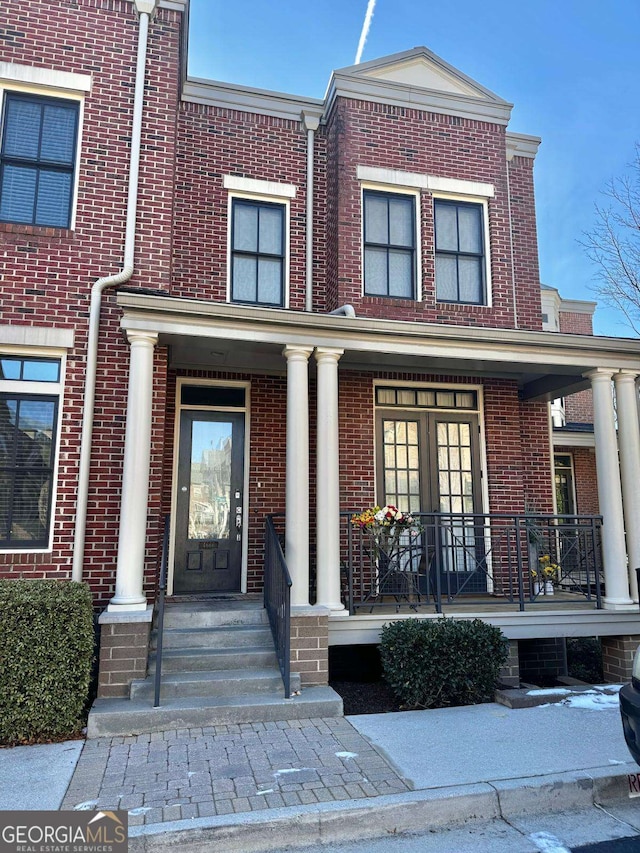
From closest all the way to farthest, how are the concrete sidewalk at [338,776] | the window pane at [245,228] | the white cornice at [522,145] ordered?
the concrete sidewalk at [338,776] < the window pane at [245,228] < the white cornice at [522,145]

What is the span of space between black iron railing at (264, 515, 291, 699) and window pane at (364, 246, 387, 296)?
3.56m

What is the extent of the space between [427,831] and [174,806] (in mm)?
1512

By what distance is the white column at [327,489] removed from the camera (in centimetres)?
629

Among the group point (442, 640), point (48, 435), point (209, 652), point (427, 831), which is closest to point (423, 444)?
point (442, 640)

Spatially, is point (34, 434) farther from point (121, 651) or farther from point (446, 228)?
point (446, 228)

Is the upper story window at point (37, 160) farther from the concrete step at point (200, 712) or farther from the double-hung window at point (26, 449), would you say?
the concrete step at point (200, 712)

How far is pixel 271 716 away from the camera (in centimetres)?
525

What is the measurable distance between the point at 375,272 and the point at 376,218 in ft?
2.58

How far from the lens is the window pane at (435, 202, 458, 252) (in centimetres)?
880

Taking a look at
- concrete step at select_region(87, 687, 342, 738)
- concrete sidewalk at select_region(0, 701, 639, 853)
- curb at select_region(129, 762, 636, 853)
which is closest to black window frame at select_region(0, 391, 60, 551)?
concrete step at select_region(87, 687, 342, 738)

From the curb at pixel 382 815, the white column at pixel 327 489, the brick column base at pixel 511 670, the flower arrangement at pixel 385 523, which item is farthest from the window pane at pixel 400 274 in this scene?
the curb at pixel 382 815

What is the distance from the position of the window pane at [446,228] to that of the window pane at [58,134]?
4.86m

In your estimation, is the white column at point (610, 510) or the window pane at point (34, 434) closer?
the window pane at point (34, 434)

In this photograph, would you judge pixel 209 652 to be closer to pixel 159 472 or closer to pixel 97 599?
pixel 97 599
